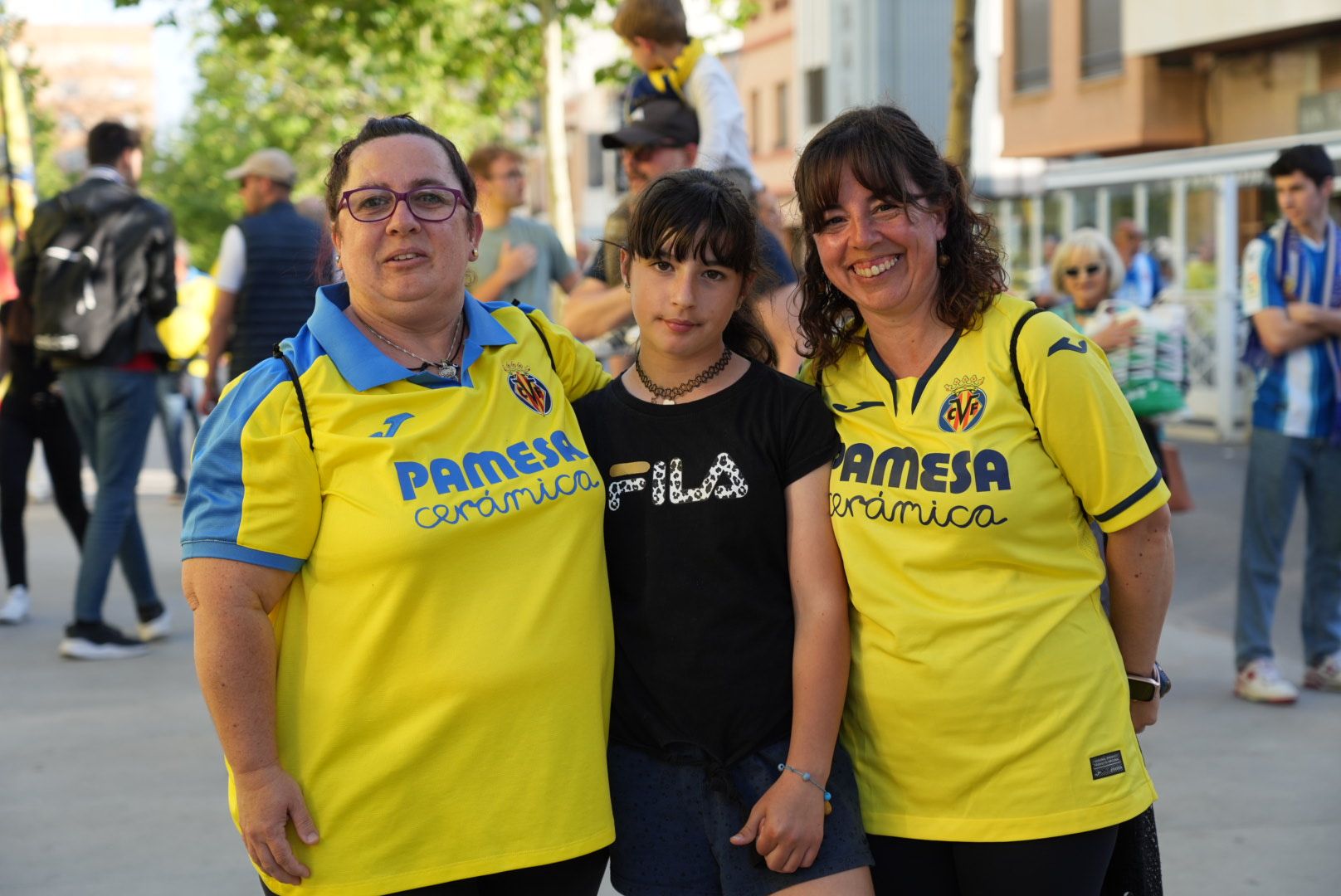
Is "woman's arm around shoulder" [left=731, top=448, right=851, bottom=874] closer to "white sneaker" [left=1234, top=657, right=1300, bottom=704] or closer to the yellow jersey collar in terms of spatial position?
the yellow jersey collar

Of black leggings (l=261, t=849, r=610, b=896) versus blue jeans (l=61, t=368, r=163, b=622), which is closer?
black leggings (l=261, t=849, r=610, b=896)

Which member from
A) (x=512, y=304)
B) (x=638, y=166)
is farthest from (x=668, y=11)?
(x=512, y=304)

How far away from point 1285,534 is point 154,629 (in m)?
5.39

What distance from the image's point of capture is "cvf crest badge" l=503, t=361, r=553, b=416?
279 cm

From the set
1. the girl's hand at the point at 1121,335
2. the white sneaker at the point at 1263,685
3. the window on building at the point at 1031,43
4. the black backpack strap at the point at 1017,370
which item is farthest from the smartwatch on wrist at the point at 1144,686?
the window on building at the point at 1031,43

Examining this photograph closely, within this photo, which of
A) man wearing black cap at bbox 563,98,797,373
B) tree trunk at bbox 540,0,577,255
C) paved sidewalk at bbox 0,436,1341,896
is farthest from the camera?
tree trunk at bbox 540,0,577,255

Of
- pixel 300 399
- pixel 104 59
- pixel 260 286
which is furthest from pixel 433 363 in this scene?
pixel 104 59

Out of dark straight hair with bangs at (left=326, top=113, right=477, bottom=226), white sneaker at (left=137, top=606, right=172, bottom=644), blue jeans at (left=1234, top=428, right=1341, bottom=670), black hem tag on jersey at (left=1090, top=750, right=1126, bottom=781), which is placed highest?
dark straight hair with bangs at (left=326, top=113, right=477, bottom=226)

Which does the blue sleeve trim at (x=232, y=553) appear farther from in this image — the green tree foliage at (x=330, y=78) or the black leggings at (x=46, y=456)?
the black leggings at (x=46, y=456)

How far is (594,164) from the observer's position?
176 feet

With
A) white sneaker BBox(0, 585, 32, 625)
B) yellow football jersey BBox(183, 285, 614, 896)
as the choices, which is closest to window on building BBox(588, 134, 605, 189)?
white sneaker BBox(0, 585, 32, 625)

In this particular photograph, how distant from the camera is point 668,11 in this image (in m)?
5.45

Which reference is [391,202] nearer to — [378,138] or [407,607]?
[378,138]

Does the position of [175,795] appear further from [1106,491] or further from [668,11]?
[1106,491]
